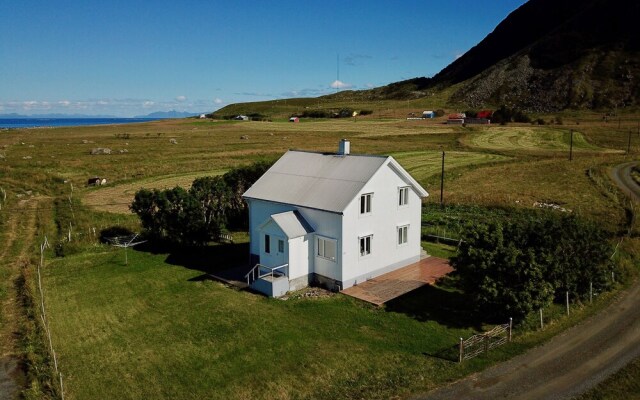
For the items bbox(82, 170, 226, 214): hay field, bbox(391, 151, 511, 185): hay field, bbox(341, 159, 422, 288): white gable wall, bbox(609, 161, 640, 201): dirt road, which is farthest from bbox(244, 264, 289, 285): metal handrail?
bbox(609, 161, 640, 201): dirt road

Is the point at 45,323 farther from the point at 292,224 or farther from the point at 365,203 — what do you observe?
the point at 365,203

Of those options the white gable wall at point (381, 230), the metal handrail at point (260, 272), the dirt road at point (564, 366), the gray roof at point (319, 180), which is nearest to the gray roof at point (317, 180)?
the gray roof at point (319, 180)

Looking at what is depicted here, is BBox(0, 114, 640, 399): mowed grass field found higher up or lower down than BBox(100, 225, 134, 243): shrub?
lower down

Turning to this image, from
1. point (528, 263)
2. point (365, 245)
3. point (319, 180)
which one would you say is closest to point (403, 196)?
point (365, 245)

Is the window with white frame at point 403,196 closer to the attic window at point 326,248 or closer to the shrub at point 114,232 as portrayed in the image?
the attic window at point 326,248

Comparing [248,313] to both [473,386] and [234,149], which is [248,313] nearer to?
[473,386]

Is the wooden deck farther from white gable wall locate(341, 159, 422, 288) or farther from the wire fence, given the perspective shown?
the wire fence
